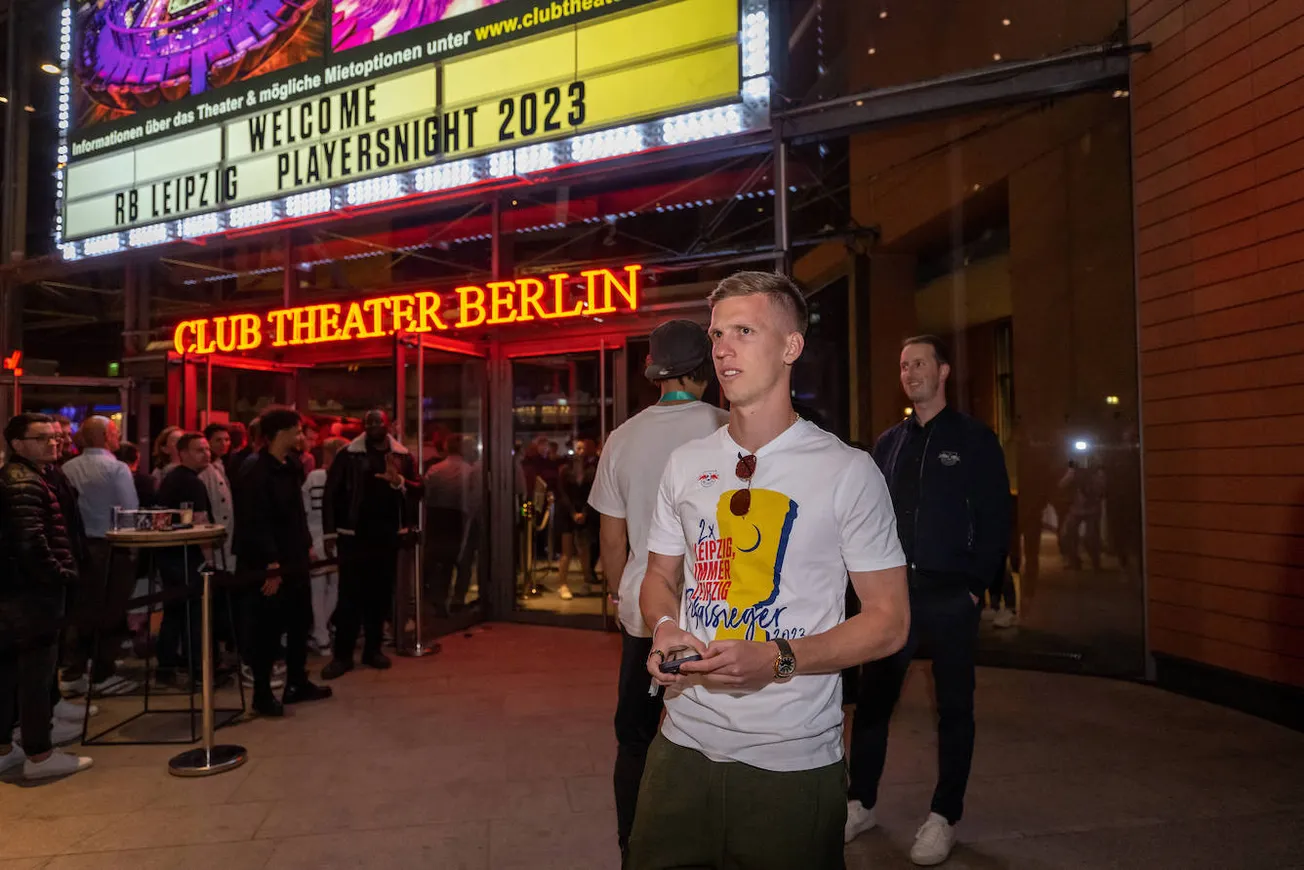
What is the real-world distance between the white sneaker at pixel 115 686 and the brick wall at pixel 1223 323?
7354 millimetres

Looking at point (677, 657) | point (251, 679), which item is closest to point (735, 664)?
point (677, 657)

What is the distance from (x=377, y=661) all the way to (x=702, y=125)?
4923mm

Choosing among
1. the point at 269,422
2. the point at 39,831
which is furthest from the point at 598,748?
the point at 269,422

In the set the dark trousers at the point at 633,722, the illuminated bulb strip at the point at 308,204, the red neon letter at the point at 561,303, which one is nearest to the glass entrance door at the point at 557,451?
the red neon letter at the point at 561,303

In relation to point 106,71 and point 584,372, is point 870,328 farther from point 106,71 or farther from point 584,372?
point 106,71

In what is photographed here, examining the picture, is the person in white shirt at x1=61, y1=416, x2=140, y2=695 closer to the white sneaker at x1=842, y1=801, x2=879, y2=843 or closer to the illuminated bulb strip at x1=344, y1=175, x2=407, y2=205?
the illuminated bulb strip at x1=344, y1=175, x2=407, y2=205

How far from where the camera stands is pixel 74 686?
5.96 m

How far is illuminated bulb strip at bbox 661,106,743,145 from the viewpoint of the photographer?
20.2 ft

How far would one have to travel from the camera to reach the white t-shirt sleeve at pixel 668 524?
72.6 inches

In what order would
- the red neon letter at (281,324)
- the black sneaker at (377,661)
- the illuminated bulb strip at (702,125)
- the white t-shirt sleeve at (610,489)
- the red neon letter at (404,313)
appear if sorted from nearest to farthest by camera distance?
the white t-shirt sleeve at (610,489)
the illuminated bulb strip at (702,125)
the black sneaker at (377,661)
the red neon letter at (404,313)
the red neon letter at (281,324)

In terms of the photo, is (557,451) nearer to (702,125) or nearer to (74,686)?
(702,125)

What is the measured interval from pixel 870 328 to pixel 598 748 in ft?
21.2

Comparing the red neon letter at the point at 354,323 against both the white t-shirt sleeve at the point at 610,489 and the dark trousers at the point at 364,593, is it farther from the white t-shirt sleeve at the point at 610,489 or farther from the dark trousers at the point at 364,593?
the white t-shirt sleeve at the point at 610,489

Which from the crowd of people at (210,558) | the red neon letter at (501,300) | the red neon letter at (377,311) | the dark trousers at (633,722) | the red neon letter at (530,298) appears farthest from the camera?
the red neon letter at (377,311)
